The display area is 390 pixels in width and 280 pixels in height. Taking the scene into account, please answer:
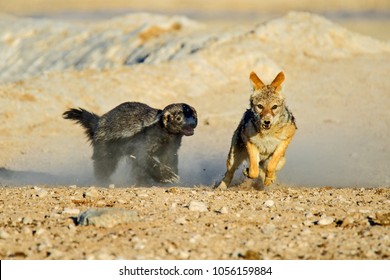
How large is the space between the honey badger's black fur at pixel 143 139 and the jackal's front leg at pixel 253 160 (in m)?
2.00

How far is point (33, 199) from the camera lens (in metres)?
9.27

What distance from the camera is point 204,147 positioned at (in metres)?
15.1

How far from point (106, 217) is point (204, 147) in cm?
736

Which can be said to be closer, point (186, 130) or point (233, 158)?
point (233, 158)

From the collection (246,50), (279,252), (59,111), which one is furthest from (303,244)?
(246,50)

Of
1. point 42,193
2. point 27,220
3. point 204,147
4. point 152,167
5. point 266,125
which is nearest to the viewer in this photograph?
point 27,220

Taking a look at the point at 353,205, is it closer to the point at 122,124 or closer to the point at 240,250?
the point at 240,250

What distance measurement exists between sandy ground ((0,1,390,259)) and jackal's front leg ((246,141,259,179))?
25 cm

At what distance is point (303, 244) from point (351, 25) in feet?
91.4

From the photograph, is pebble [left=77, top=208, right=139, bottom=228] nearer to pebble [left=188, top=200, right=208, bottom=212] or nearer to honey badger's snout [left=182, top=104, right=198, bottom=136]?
pebble [left=188, top=200, right=208, bottom=212]

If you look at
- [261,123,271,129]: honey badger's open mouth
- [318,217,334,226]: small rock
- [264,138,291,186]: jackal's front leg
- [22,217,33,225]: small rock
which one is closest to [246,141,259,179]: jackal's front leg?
[264,138,291,186]: jackal's front leg

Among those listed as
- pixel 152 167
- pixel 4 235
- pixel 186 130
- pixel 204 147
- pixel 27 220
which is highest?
pixel 186 130

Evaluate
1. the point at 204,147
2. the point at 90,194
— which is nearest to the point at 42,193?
the point at 90,194

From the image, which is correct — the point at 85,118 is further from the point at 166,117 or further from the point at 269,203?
the point at 269,203
